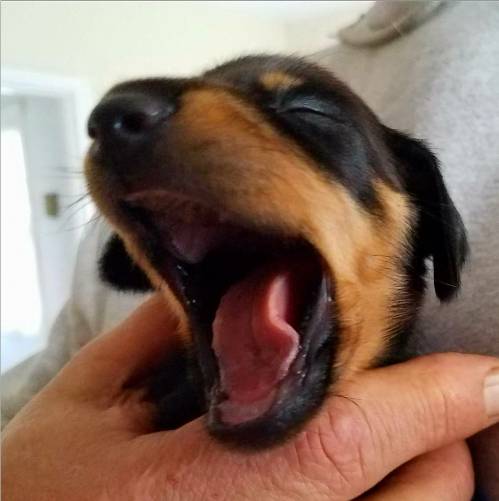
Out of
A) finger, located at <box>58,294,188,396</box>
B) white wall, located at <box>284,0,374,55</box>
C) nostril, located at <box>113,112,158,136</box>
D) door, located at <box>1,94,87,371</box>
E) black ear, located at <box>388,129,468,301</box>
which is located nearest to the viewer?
nostril, located at <box>113,112,158,136</box>

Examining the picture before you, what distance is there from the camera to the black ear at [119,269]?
1.01 m

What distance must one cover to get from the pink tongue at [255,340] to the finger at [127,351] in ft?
0.62

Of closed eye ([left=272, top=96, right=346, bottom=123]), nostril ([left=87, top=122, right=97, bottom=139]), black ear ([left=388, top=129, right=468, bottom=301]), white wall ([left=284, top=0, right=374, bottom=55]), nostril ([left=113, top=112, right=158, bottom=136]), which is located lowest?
white wall ([left=284, top=0, right=374, bottom=55])

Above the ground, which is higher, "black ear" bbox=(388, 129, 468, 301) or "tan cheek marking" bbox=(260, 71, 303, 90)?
"tan cheek marking" bbox=(260, 71, 303, 90)

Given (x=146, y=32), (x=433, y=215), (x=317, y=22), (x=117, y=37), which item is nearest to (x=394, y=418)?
(x=433, y=215)

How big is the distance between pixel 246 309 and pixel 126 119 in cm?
26

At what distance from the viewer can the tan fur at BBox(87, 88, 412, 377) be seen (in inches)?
26.2

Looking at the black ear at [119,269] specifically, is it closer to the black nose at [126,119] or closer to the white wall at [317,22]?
the black nose at [126,119]

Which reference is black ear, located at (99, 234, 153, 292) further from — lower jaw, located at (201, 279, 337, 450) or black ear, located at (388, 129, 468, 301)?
black ear, located at (388, 129, 468, 301)

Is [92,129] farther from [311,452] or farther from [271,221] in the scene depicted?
[311,452]

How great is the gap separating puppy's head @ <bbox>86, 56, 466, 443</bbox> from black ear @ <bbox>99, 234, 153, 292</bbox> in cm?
12

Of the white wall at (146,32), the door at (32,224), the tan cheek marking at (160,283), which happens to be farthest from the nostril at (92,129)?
the door at (32,224)

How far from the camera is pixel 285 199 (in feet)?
2.31

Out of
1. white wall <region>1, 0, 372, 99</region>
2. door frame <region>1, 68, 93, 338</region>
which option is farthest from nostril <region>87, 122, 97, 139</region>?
door frame <region>1, 68, 93, 338</region>
